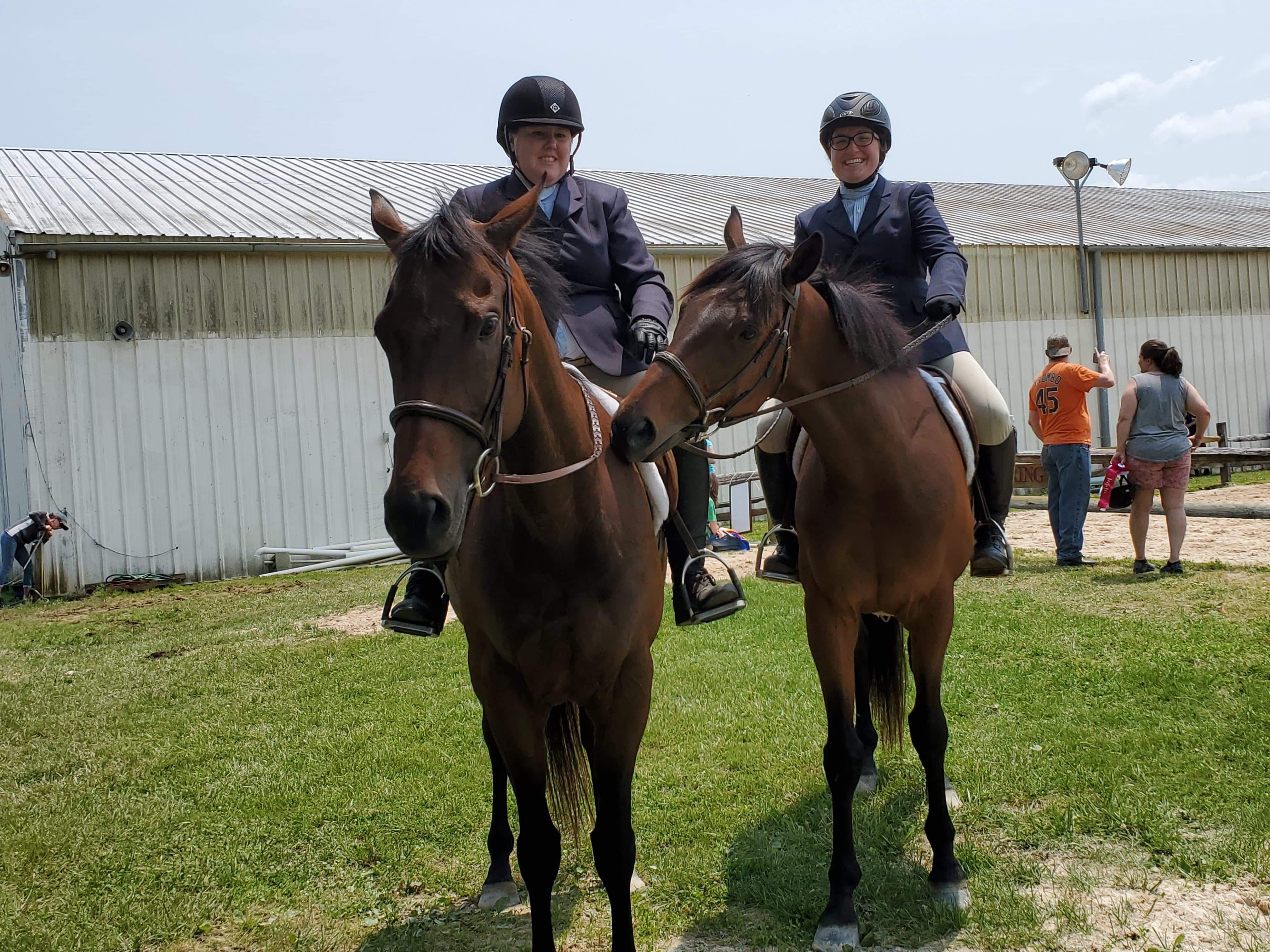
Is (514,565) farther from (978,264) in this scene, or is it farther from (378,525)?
(978,264)

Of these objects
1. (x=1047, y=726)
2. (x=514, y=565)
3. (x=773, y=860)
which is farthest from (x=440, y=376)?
(x=1047, y=726)

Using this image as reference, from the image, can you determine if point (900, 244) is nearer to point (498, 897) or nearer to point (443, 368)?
point (443, 368)

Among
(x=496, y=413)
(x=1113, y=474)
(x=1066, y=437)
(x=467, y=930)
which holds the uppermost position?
(x=496, y=413)

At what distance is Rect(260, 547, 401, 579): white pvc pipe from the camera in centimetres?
1335

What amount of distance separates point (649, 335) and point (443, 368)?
1394 millimetres

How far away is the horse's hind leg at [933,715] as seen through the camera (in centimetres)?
374

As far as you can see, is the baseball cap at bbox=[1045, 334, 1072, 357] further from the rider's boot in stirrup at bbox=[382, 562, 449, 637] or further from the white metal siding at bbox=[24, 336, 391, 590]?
the white metal siding at bbox=[24, 336, 391, 590]

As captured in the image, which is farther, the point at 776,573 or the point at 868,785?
the point at 868,785

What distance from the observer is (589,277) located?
3896mm

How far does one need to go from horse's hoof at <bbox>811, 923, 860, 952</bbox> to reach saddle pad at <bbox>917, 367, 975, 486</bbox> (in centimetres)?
183

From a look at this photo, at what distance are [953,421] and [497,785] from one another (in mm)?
2452

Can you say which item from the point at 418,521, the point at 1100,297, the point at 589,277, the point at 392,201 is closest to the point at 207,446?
the point at 392,201

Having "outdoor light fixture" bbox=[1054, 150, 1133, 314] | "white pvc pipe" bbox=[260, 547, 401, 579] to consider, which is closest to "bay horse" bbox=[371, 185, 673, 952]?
"white pvc pipe" bbox=[260, 547, 401, 579]

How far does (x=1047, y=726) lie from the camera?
17.3 ft
